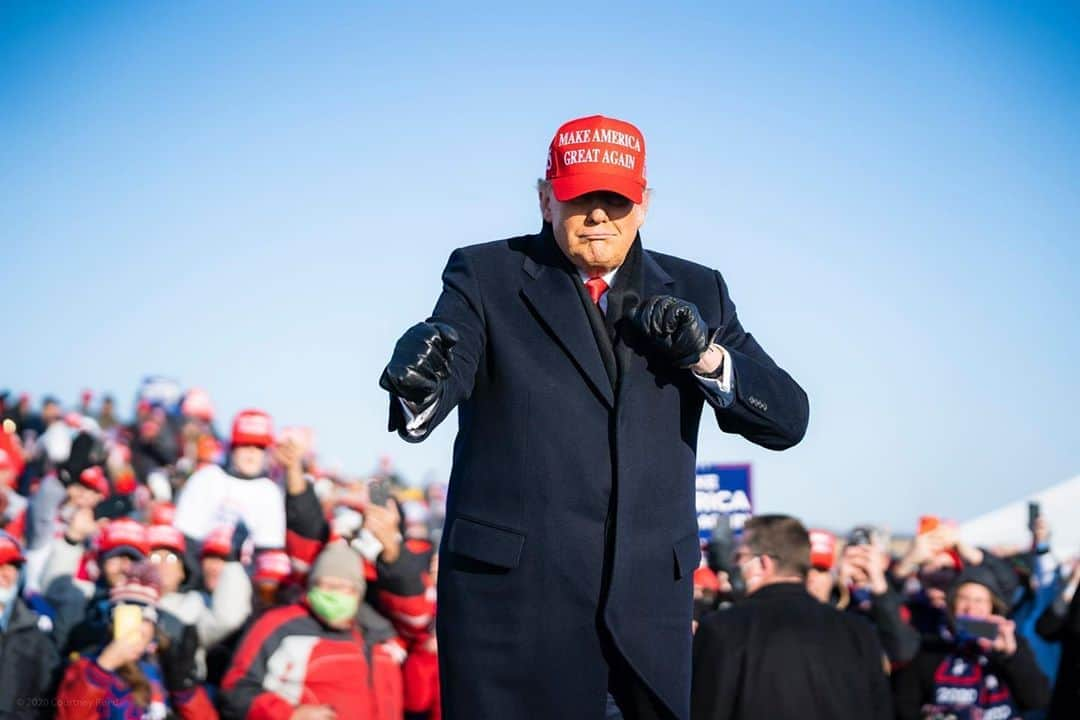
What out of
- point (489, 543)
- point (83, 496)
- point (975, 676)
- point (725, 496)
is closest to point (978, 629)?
point (975, 676)

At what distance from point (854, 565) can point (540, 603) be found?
7138 mm

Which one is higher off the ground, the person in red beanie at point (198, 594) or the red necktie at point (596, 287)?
the red necktie at point (596, 287)

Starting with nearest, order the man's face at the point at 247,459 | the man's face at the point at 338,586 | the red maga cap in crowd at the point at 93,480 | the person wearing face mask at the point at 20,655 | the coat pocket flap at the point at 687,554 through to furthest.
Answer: the coat pocket flap at the point at 687,554 → the person wearing face mask at the point at 20,655 → the man's face at the point at 338,586 → the man's face at the point at 247,459 → the red maga cap in crowd at the point at 93,480

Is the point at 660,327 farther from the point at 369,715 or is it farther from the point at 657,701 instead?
the point at 369,715

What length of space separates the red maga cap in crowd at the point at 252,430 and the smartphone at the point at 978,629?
4538mm

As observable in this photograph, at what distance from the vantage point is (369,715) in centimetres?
768

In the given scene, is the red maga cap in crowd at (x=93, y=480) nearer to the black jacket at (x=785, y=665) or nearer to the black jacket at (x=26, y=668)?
the black jacket at (x=26, y=668)

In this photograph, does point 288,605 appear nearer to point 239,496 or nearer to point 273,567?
point 273,567

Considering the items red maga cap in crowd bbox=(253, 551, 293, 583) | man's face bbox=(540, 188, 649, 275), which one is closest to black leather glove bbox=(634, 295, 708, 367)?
man's face bbox=(540, 188, 649, 275)

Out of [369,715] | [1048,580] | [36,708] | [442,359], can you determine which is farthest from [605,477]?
[1048,580]

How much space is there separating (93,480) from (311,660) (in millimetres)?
3706

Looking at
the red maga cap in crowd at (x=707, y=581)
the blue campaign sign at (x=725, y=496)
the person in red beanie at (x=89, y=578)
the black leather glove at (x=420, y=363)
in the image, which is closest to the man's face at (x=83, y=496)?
the person in red beanie at (x=89, y=578)

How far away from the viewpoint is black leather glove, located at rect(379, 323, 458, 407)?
2.81m

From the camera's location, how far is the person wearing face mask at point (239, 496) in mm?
9492
